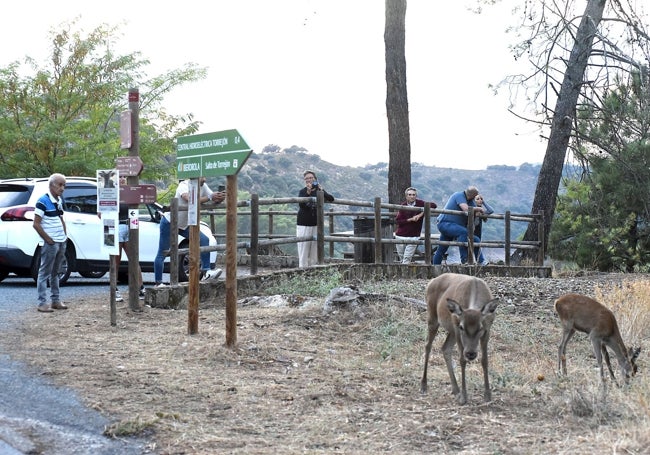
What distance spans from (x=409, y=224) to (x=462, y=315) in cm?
1054

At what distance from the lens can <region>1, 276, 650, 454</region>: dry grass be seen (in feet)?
19.7

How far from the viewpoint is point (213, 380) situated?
7770mm

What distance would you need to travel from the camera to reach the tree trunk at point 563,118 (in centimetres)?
2164

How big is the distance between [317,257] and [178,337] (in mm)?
5426

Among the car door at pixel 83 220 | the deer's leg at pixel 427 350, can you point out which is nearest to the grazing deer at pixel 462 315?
the deer's leg at pixel 427 350

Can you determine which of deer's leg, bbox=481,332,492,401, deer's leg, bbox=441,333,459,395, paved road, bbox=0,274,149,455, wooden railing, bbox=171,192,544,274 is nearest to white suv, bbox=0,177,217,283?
wooden railing, bbox=171,192,544,274

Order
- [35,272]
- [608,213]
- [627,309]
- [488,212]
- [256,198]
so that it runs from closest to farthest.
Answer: [627,309], [256,198], [35,272], [488,212], [608,213]

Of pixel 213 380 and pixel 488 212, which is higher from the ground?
pixel 488 212

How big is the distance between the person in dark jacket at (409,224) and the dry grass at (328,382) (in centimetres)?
510

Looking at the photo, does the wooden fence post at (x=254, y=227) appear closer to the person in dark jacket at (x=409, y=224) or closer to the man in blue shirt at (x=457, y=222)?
the person in dark jacket at (x=409, y=224)

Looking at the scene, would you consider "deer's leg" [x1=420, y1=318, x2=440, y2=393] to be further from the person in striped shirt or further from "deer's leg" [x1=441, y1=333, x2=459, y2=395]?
the person in striped shirt

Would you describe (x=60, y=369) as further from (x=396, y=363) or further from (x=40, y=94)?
(x=40, y=94)

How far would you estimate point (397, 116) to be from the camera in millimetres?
19875

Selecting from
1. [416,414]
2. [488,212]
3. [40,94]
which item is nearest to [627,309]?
[416,414]
